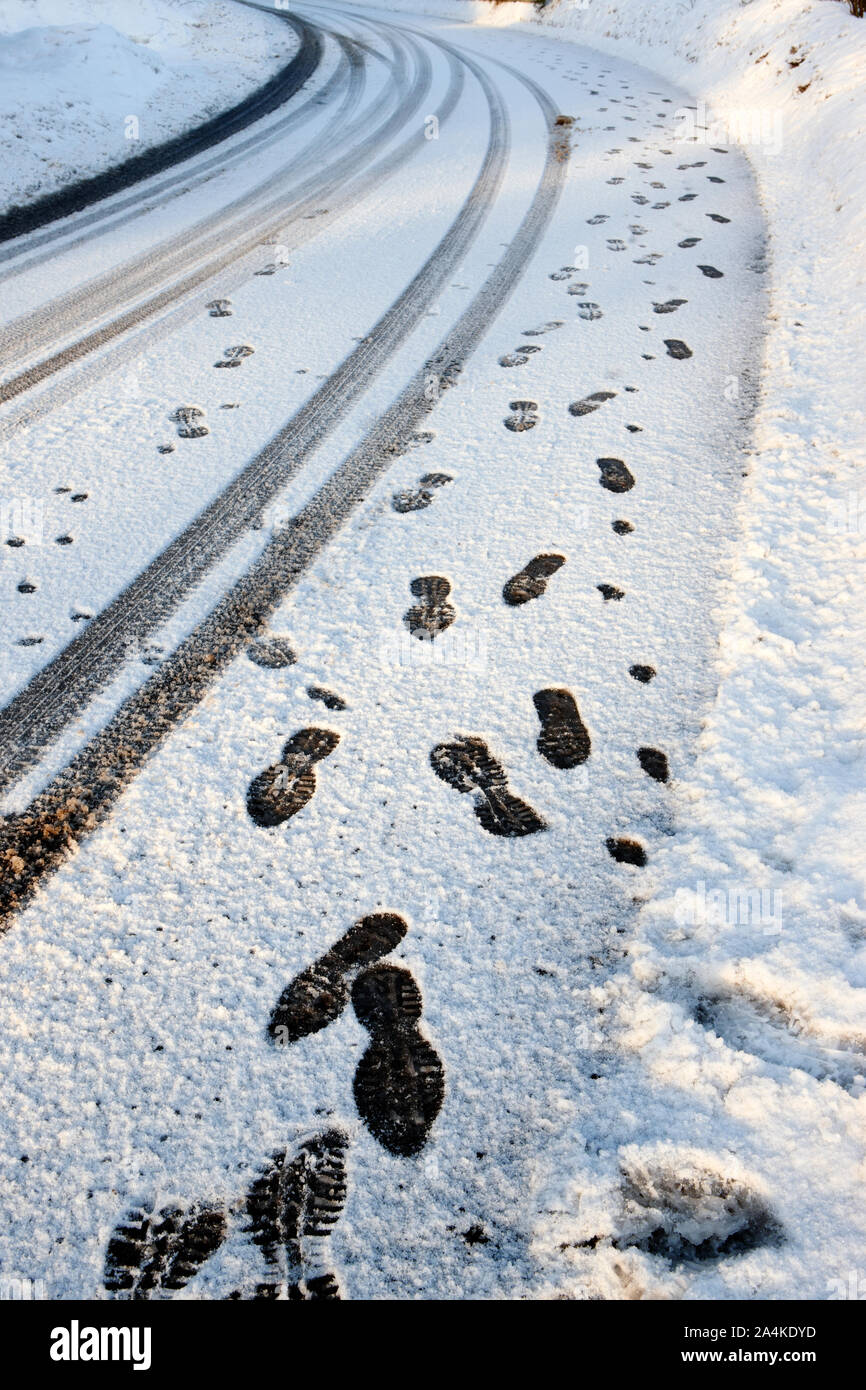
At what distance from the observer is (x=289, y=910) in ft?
5.62

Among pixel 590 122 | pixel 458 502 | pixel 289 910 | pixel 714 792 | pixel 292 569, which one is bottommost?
pixel 289 910

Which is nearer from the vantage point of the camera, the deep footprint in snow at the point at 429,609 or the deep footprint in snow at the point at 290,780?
the deep footprint in snow at the point at 290,780

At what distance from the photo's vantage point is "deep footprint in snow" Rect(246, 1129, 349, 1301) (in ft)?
4.12

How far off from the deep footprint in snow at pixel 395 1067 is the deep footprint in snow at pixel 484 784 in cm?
44

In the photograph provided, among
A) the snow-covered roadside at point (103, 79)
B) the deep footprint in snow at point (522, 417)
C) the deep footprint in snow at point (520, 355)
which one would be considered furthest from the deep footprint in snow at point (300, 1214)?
the snow-covered roadside at point (103, 79)

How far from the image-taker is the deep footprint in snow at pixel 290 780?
1911 millimetres

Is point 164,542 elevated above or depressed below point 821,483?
below

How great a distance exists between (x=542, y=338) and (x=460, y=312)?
0.54 meters

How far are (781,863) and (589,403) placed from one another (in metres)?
2.33

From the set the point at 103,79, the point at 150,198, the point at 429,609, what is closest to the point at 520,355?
the point at 429,609

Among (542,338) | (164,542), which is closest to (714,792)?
(164,542)

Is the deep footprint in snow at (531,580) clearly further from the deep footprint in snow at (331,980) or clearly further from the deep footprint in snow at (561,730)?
the deep footprint in snow at (331,980)

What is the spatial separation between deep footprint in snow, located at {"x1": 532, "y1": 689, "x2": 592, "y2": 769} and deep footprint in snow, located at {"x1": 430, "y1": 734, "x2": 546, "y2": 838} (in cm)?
15
